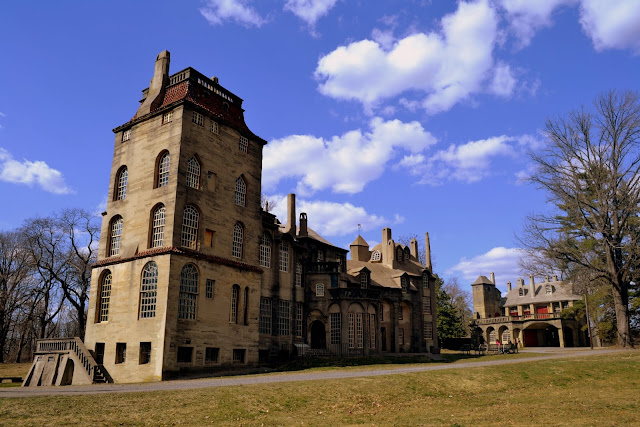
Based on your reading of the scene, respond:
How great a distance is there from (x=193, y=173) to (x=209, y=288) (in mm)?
7726

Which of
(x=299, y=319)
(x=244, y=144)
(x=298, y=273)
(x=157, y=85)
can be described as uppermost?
(x=157, y=85)

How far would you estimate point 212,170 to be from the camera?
33688mm

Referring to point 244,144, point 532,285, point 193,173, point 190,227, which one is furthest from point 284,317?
point 532,285

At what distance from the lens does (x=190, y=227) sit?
31406 mm

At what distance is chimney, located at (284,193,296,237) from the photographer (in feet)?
143

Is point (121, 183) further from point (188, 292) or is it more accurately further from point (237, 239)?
point (188, 292)

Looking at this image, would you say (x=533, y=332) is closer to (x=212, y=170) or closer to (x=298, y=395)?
(x=212, y=170)

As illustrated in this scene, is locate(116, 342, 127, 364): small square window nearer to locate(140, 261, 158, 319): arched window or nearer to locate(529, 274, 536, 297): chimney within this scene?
locate(140, 261, 158, 319): arched window

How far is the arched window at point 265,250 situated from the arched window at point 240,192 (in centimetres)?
376

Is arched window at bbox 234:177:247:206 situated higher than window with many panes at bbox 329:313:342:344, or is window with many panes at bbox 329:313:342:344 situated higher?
arched window at bbox 234:177:247:206

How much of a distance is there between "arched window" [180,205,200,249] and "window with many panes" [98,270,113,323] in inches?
233

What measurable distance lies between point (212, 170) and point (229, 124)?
13.8 feet

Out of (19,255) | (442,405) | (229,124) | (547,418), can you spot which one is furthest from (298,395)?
(19,255)

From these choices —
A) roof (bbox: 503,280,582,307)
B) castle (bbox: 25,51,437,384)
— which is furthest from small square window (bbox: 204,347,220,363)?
roof (bbox: 503,280,582,307)
